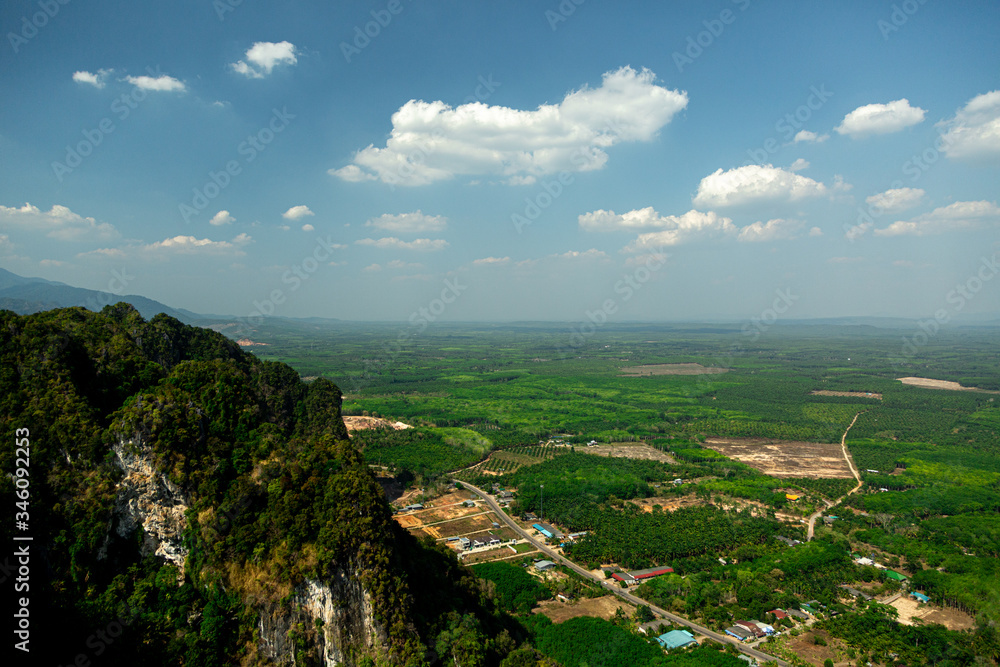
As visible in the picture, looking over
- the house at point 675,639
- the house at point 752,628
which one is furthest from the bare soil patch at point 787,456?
the house at point 675,639

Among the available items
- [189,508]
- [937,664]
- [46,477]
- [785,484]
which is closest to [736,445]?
[785,484]

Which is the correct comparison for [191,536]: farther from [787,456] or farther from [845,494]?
[787,456]

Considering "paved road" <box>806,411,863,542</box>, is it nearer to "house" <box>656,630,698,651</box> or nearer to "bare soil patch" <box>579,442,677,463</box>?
"bare soil patch" <box>579,442,677,463</box>

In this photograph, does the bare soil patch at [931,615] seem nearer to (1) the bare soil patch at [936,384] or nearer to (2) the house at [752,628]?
(2) the house at [752,628]

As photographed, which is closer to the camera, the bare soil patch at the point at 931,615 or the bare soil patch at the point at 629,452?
the bare soil patch at the point at 931,615

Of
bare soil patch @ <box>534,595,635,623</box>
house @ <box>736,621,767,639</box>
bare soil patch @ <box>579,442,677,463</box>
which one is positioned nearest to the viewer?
house @ <box>736,621,767,639</box>

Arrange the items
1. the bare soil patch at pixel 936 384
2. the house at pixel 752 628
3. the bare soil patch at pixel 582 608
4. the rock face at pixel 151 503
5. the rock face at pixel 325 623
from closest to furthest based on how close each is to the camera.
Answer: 1. the rock face at pixel 325 623
2. the rock face at pixel 151 503
3. the house at pixel 752 628
4. the bare soil patch at pixel 582 608
5. the bare soil patch at pixel 936 384

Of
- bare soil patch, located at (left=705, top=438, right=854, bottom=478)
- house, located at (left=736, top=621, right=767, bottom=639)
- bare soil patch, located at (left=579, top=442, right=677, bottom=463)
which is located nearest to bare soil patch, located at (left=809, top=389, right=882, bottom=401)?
bare soil patch, located at (left=705, top=438, right=854, bottom=478)
